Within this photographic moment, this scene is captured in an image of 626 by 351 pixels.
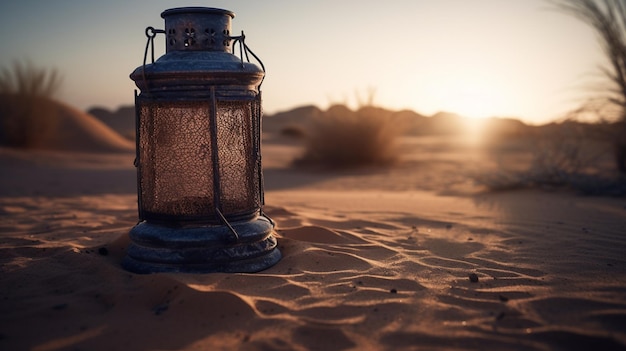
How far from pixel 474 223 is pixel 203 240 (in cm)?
270

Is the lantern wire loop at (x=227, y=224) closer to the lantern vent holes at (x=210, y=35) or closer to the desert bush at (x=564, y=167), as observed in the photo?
the lantern vent holes at (x=210, y=35)

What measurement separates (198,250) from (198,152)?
0.62 meters

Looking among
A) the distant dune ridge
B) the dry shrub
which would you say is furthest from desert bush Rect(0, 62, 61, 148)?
the dry shrub

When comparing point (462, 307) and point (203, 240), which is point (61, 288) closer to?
point (203, 240)

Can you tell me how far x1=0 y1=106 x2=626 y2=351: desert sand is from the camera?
2.27 metres

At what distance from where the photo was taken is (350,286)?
288 centimetres

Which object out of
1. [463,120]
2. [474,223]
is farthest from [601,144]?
[463,120]

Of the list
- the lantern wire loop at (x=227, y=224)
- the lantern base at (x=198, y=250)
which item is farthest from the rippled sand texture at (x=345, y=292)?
the lantern wire loop at (x=227, y=224)

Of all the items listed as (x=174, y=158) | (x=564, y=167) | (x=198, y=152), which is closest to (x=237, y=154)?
(x=198, y=152)

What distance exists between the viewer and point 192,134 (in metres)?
3.19

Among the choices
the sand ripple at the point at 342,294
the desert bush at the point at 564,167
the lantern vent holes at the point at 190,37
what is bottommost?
the sand ripple at the point at 342,294

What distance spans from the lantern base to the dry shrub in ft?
26.3

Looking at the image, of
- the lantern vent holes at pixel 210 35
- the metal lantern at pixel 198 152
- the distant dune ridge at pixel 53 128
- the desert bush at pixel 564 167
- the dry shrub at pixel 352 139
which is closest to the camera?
the metal lantern at pixel 198 152

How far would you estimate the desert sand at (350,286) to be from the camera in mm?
2271
